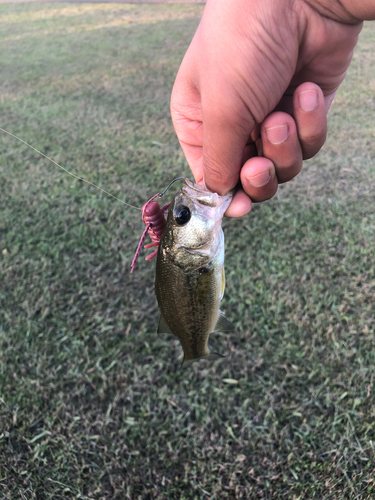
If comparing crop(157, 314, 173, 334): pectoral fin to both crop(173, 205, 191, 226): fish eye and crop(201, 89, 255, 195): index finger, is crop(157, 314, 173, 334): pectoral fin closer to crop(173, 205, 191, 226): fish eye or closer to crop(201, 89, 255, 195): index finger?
crop(173, 205, 191, 226): fish eye

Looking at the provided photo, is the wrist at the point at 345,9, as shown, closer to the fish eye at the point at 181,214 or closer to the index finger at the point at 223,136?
the index finger at the point at 223,136

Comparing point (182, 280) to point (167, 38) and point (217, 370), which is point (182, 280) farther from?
point (167, 38)

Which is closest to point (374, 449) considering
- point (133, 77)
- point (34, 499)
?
point (34, 499)

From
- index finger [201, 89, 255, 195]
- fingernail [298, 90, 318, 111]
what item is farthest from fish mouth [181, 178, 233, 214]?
fingernail [298, 90, 318, 111]

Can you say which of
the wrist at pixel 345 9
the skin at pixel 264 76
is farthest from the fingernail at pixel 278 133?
the wrist at pixel 345 9

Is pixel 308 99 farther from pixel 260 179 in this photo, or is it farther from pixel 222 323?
pixel 222 323

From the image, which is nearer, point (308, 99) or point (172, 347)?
point (308, 99)

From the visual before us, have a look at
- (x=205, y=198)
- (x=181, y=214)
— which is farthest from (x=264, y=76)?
(x=181, y=214)
